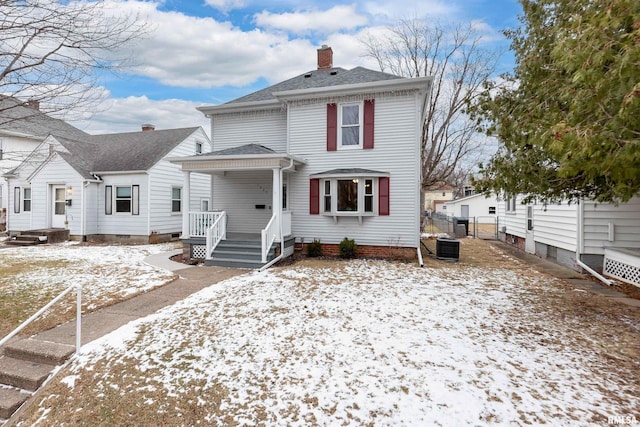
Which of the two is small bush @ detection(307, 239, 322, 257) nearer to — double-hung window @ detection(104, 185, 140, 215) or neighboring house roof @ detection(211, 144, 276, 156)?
neighboring house roof @ detection(211, 144, 276, 156)

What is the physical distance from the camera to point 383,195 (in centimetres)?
1046

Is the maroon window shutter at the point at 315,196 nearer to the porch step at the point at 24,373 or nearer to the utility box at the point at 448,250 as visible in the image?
the utility box at the point at 448,250

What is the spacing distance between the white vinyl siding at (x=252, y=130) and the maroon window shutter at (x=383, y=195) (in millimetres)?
4041

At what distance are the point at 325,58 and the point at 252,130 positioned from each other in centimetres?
505

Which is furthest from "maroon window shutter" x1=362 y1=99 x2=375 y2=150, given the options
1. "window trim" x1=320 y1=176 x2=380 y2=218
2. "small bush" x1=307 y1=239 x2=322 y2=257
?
"small bush" x1=307 y1=239 x2=322 y2=257

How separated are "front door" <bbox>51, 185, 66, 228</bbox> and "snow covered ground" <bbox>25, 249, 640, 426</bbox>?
1333 centimetres

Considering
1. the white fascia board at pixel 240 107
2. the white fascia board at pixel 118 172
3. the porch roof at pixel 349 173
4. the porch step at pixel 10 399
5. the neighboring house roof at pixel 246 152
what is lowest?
the porch step at pixel 10 399

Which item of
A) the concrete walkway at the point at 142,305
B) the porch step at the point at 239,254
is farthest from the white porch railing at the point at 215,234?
the concrete walkway at the point at 142,305

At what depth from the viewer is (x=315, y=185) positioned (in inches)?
434

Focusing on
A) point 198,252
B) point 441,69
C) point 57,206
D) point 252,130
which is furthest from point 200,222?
point 441,69

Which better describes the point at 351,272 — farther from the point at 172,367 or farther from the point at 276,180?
the point at 172,367

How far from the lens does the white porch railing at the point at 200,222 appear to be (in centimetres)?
1039

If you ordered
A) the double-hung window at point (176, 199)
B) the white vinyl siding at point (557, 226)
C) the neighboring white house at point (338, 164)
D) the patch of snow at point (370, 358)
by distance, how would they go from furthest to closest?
1. the double-hung window at point (176, 199)
2. the neighboring white house at point (338, 164)
3. the white vinyl siding at point (557, 226)
4. the patch of snow at point (370, 358)

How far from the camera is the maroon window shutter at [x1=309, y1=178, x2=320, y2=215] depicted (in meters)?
11.0
